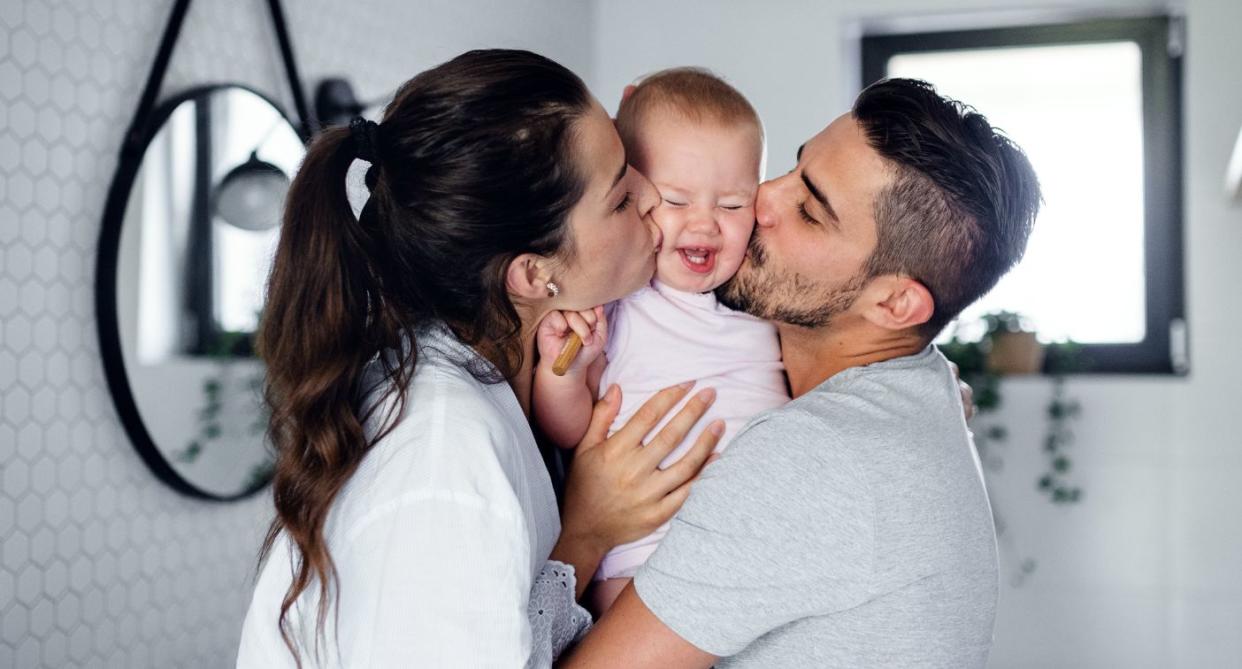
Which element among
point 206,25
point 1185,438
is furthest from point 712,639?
point 1185,438

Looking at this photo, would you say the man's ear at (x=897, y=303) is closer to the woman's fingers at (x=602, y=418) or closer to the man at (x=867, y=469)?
the man at (x=867, y=469)

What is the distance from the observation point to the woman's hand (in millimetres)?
1312

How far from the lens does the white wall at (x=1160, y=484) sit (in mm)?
3299

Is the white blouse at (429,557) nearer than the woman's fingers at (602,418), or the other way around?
the white blouse at (429,557)

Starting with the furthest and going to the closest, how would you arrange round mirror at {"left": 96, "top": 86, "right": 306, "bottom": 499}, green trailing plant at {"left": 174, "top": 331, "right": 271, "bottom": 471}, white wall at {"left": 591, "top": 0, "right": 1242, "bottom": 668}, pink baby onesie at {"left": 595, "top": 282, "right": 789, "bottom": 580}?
white wall at {"left": 591, "top": 0, "right": 1242, "bottom": 668} < green trailing plant at {"left": 174, "top": 331, "right": 271, "bottom": 471} < round mirror at {"left": 96, "top": 86, "right": 306, "bottom": 499} < pink baby onesie at {"left": 595, "top": 282, "right": 789, "bottom": 580}

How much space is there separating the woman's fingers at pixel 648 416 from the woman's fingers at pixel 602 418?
0.16 ft

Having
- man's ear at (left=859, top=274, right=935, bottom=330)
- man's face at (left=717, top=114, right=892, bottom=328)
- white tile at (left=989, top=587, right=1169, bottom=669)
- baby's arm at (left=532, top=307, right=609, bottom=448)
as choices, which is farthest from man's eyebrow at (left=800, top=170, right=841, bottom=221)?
white tile at (left=989, top=587, right=1169, bottom=669)

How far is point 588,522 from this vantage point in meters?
1.31

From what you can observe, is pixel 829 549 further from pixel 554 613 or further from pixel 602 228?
pixel 602 228

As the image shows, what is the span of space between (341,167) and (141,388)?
81 centimetres

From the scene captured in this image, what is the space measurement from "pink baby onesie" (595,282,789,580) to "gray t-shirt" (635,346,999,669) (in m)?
0.28

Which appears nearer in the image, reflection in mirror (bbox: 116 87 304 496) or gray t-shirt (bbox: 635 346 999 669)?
gray t-shirt (bbox: 635 346 999 669)

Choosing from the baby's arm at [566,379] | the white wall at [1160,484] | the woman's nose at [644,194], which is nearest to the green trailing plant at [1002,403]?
the white wall at [1160,484]

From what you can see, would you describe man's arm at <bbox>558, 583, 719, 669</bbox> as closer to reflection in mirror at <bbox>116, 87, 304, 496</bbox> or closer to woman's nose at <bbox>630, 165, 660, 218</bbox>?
woman's nose at <bbox>630, 165, 660, 218</bbox>
